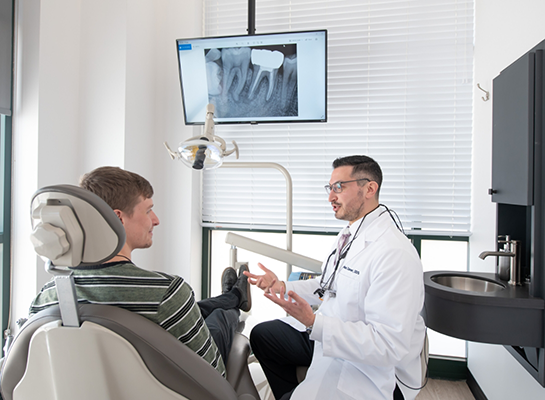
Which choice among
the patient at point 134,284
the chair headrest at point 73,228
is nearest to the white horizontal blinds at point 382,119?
the patient at point 134,284

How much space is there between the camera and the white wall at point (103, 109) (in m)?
2.04

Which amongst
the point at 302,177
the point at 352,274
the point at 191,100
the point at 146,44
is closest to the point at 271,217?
the point at 302,177

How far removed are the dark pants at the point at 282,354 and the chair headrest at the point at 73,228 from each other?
45.2 inches

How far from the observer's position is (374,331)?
3.81ft

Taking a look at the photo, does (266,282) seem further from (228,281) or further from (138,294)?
(138,294)

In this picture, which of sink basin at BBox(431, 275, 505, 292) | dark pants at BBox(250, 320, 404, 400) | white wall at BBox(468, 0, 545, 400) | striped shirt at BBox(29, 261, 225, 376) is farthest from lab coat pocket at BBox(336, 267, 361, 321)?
white wall at BBox(468, 0, 545, 400)

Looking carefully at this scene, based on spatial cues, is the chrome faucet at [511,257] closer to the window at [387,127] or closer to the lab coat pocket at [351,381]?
the window at [387,127]

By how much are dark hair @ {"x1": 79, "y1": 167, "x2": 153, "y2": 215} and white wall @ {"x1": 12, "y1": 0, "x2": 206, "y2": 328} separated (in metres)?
1.26

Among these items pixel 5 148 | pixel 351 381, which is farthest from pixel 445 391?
pixel 5 148

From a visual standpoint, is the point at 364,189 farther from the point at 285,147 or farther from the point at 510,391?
the point at 510,391

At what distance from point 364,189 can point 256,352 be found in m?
0.90

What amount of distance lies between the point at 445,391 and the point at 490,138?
5.17 ft

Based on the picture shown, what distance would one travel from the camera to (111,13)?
2275mm

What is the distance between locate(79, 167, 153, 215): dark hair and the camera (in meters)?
1.05
